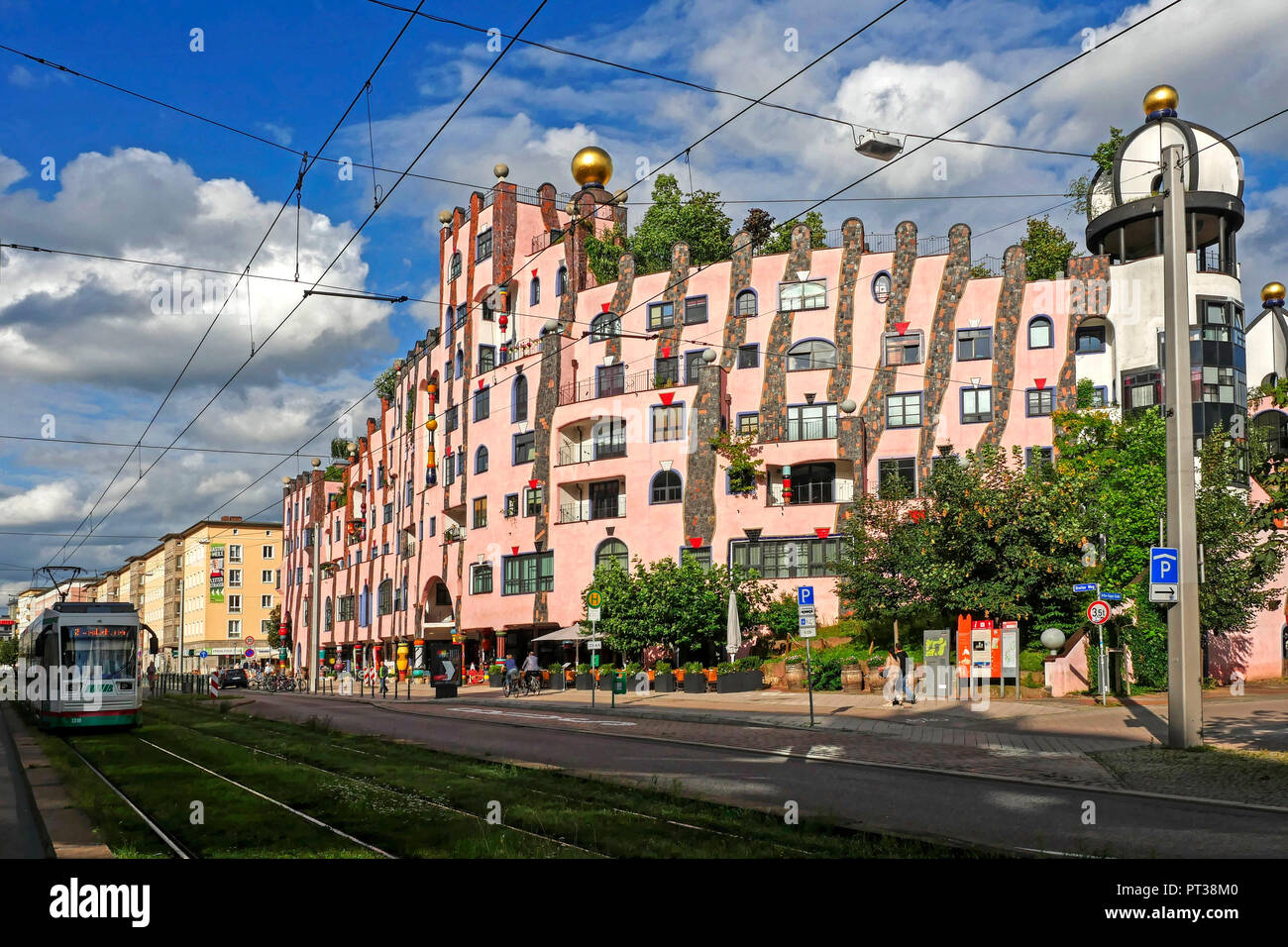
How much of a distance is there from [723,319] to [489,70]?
3529cm

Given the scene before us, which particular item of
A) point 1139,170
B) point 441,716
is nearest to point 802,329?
point 1139,170

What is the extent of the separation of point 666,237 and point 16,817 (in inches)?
1974

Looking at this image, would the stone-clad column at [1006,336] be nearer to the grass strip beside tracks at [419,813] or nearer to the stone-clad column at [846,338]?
the stone-clad column at [846,338]

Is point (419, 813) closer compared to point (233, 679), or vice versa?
point (419, 813)

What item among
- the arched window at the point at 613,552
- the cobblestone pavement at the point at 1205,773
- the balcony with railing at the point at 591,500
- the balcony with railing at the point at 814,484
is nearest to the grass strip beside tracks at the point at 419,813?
the cobblestone pavement at the point at 1205,773

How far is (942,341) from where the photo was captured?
153 ft

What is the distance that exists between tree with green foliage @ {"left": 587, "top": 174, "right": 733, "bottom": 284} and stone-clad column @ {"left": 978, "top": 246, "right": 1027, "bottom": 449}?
15.1 meters

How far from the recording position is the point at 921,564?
33.7 meters

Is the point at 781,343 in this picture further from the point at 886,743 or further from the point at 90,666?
the point at 90,666

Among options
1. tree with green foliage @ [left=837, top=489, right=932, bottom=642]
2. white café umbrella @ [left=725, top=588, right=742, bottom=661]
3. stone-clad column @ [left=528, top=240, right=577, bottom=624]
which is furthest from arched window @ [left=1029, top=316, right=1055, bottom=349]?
stone-clad column @ [left=528, top=240, right=577, bottom=624]

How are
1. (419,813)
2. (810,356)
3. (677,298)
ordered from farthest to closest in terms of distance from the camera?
(677,298), (810,356), (419,813)

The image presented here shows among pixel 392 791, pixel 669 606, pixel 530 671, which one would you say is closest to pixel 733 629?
pixel 669 606

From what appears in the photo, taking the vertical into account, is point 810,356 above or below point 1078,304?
below
